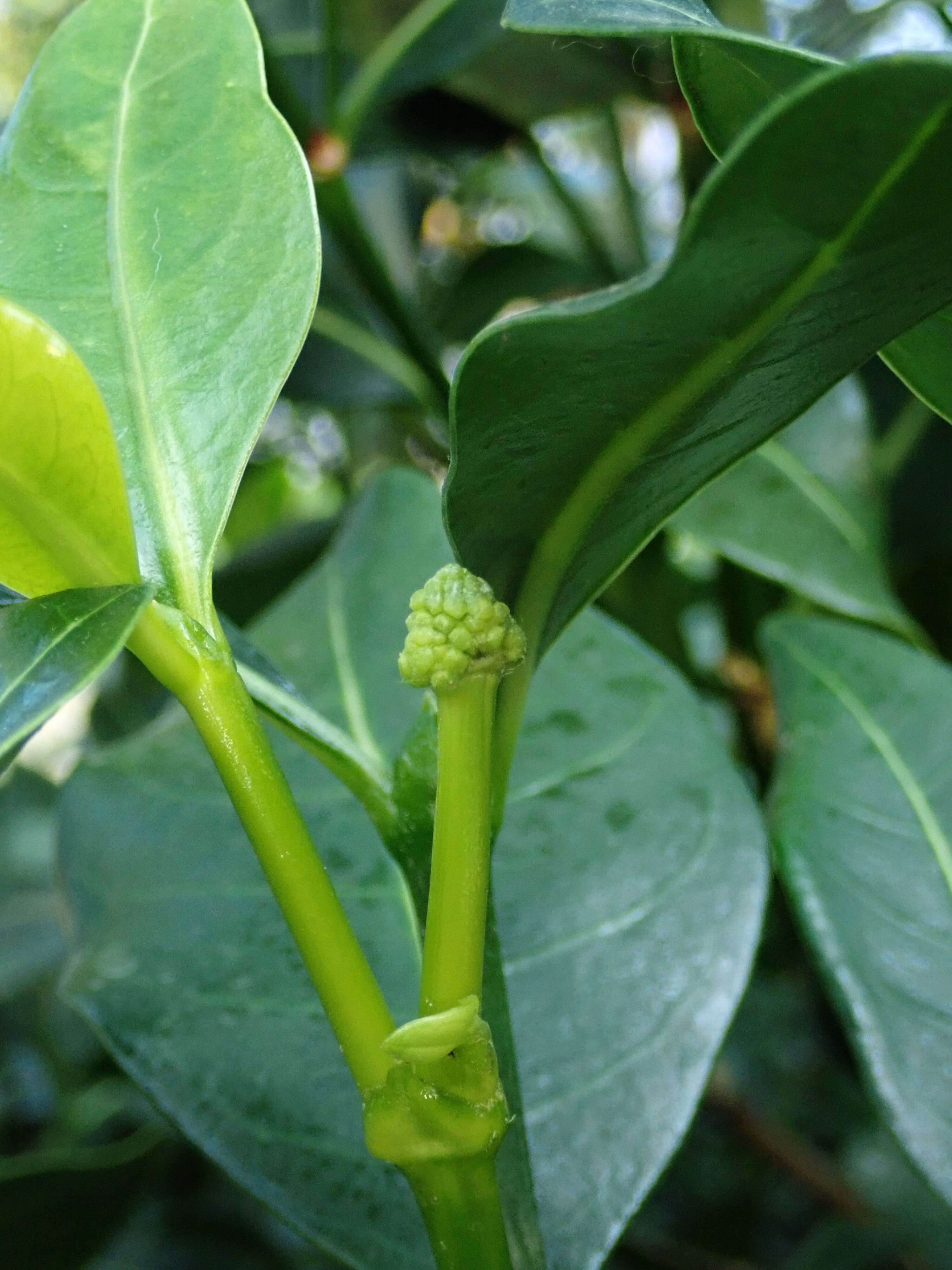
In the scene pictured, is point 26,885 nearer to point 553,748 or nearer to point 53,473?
point 553,748

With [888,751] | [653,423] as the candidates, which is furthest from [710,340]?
[888,751]

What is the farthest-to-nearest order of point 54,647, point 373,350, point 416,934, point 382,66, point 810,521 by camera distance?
point 373,350 < point 382,66 < point 810,521 < point 416,934 < point 54,647

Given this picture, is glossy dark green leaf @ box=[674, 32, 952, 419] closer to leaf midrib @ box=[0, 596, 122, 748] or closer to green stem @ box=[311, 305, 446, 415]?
leaf midrib @ box=[0, 596, 122, 748]

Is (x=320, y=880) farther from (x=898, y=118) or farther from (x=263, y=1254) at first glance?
(x=263, y=1254)

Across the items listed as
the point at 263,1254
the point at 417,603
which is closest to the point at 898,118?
the point at 417,603

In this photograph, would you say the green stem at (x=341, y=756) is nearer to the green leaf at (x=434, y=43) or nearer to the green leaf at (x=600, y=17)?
the green leaf at (x=600, y=17)
